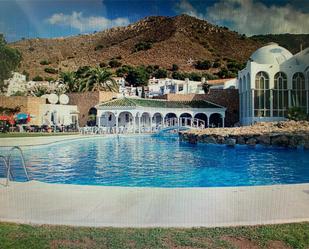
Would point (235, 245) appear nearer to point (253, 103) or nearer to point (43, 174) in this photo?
point (43, 174)

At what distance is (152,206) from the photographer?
7.47 feet

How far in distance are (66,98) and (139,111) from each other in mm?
2927

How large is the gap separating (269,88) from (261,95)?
350 mm

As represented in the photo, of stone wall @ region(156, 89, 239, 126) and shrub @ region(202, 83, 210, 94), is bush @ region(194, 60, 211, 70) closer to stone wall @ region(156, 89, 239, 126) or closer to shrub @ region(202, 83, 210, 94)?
stone wall @ region(156, 89, 239, 126)

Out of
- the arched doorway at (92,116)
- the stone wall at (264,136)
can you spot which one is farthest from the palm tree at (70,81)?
the stone wall at (264,136)

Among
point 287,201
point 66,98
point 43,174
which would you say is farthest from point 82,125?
point 287,201

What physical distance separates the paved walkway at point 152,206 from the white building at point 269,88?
310 inches

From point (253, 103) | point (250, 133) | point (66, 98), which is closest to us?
point (250, 133)

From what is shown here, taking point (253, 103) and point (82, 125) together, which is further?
point (82, 125)

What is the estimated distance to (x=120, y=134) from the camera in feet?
38.5

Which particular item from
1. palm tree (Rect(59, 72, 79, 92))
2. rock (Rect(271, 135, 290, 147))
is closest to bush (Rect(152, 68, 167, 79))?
palm tree (Rect(59, 72, 79, 92))

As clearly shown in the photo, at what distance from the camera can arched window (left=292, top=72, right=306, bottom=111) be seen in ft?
31.6

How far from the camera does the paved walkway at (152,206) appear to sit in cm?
200

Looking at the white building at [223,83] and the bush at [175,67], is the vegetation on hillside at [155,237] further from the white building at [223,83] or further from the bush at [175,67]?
the white building at [223,83]
